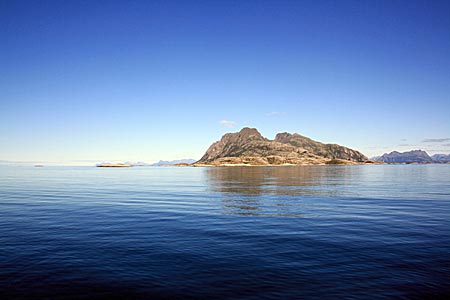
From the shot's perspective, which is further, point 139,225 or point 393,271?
point 139,225

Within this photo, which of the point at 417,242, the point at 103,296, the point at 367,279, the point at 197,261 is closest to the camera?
the point at 103,296

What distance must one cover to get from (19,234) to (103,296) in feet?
51.4

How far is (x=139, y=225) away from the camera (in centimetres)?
2581

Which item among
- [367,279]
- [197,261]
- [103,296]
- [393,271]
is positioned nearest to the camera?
[103,296]

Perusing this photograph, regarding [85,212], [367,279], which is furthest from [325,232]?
[85,212]

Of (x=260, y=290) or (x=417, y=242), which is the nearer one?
(x=260, y=290)

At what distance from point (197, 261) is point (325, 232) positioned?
40.5 ft

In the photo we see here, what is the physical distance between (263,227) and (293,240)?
4.82 meters

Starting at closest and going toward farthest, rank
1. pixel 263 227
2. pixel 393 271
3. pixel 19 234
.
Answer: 1. pixel 393 271
2. pixel 19 234
3. pixel 263 227

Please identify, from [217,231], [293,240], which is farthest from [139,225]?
[293,240]

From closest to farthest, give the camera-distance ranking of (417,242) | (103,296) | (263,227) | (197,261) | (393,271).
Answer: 1. (103,296)
2. (393,271)
3. (197,261)
4. (417,242)
5. (263,227)

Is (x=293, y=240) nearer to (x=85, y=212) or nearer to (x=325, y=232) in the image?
(x=325, y=232)

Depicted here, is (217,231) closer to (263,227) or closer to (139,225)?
(263,227)

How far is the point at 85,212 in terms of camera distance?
33.5 metres
